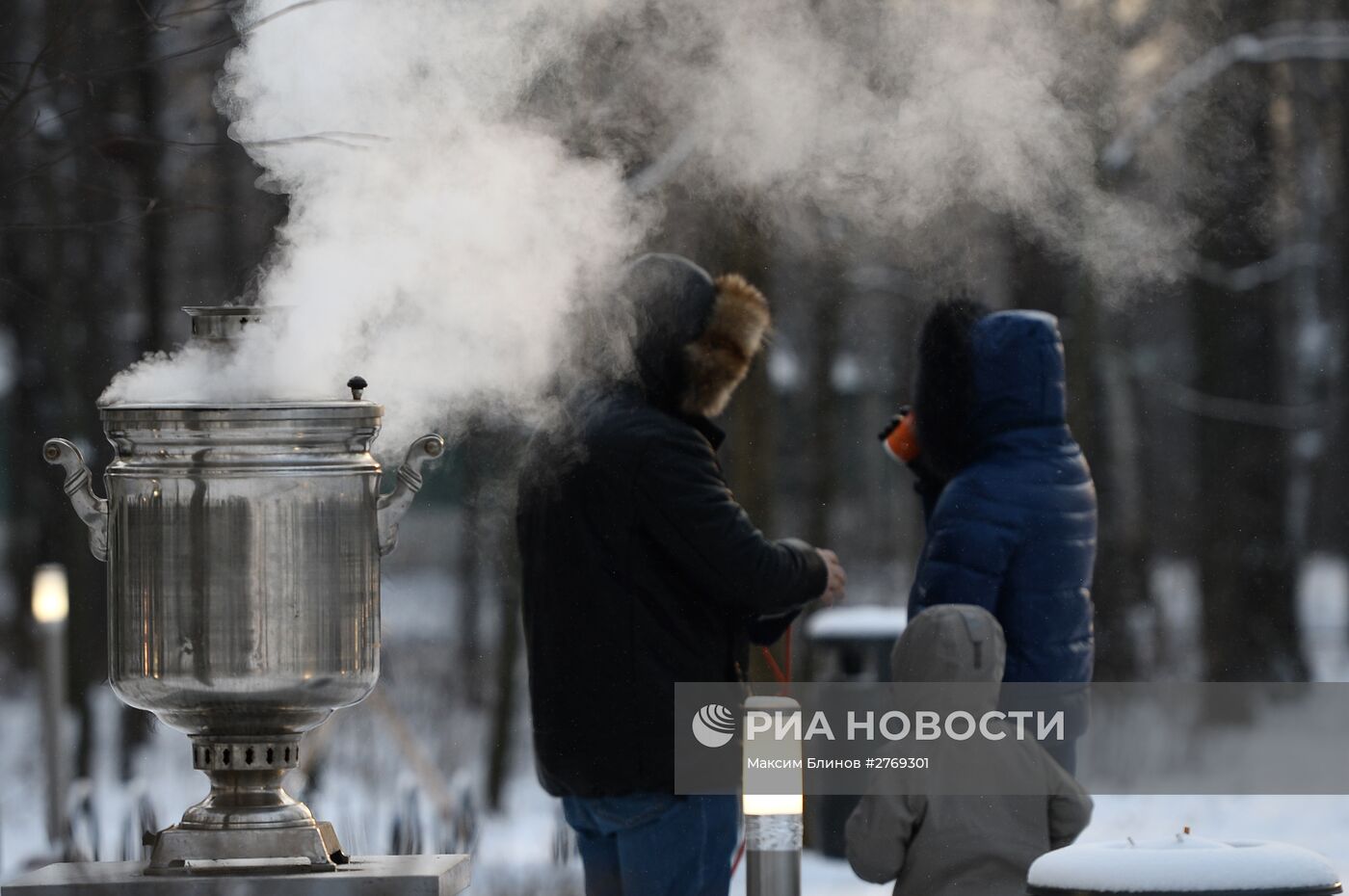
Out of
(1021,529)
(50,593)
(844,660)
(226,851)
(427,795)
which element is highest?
(1021,529)

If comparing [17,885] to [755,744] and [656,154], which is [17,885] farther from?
[656,154]

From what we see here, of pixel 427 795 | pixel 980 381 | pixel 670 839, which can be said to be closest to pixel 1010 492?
pixel 980 381

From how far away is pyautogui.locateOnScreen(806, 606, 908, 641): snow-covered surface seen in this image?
7.64 metres

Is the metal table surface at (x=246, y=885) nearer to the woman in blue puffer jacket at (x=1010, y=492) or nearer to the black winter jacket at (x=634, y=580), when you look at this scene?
the black winter jacket at (x=634, y=580)

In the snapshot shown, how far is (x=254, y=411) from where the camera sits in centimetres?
344

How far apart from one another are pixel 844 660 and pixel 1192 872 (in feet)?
13.9

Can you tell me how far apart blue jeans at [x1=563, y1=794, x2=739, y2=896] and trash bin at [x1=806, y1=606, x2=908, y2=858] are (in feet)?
10.2

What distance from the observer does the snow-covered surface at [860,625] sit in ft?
25.1

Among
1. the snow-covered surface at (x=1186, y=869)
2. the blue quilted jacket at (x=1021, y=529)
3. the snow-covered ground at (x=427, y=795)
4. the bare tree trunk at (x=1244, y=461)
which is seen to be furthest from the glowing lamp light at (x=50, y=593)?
the bare tree trunk at (x=1244, y=461)

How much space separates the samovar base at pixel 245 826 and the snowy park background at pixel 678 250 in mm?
691

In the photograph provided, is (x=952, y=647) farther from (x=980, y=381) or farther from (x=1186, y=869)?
(x=1186, y=869)

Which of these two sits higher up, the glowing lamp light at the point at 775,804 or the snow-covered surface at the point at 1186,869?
the glowing lamp light at the point at 775,804

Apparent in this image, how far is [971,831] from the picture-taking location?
4109mm

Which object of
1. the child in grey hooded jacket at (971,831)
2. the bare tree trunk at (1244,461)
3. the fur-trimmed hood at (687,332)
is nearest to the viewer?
the child in grey hooded jacket at (971,831)
